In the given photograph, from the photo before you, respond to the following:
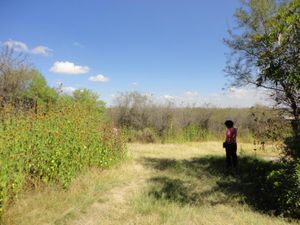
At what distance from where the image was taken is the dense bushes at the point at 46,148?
496cm

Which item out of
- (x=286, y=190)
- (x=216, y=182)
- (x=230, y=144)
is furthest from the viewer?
(x=230, y=144)

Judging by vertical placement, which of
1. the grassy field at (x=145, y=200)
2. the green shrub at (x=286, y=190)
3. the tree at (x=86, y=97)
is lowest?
the grassy field at (x=145, y=200)

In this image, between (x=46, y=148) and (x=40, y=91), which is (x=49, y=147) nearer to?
(x=46, y=148)

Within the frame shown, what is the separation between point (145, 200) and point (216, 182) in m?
2.42

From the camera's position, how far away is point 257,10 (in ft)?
31.4

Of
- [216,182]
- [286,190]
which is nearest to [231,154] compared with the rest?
[216,182]

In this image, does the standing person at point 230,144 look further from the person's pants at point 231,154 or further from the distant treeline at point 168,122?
the distant treeline at point 168,122

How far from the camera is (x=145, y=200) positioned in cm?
586

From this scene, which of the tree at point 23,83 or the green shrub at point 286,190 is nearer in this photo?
the green shrub at point 286,190

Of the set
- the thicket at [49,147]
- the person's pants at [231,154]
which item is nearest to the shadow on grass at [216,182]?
the person's pants at [231,154]

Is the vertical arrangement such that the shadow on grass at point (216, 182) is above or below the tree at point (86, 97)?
below

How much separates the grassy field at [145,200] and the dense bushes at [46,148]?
1.03 feet

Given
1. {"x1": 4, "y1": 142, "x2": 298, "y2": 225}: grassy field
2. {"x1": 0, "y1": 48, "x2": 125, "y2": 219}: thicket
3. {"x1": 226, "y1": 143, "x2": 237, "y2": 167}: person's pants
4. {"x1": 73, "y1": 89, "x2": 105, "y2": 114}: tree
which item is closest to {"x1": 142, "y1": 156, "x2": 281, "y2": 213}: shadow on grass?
{"x1": 4, "y1": 142, "x2": 298, "y2": 225}: grassy field

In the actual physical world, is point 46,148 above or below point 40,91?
below
